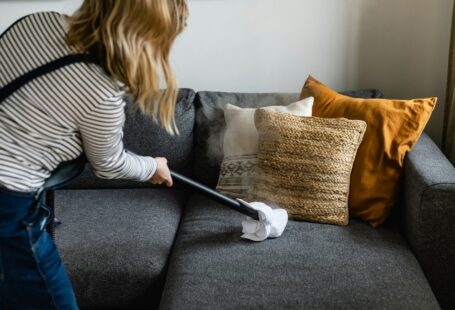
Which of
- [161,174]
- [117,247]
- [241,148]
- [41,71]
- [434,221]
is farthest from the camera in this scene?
[241,148]

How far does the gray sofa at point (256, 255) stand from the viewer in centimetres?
150

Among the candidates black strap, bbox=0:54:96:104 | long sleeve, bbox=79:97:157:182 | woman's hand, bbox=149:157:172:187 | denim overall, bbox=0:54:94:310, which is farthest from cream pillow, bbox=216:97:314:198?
black strap, bbox=0:54:96:104

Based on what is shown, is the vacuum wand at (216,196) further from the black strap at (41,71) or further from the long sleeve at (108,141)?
the black strap at (41,71)

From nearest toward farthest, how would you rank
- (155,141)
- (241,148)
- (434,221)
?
(434,221), (241,148), (155,141)

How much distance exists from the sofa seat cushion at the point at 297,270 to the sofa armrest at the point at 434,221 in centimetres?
7

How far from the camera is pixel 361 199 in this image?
1931mm

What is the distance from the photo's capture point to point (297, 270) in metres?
1.60

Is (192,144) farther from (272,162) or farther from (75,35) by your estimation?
(75,35)

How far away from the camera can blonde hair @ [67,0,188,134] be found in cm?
111

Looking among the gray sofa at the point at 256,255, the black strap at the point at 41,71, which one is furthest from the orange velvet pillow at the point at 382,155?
the black strap at the point at 41,71

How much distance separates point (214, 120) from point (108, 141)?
1149 millimetres

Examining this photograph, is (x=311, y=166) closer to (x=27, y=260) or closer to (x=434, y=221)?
(x=434, y=221)

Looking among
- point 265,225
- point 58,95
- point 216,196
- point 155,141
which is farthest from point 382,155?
point 58,95

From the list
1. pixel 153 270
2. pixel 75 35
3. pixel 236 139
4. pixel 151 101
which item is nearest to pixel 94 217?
pixel 153 270
